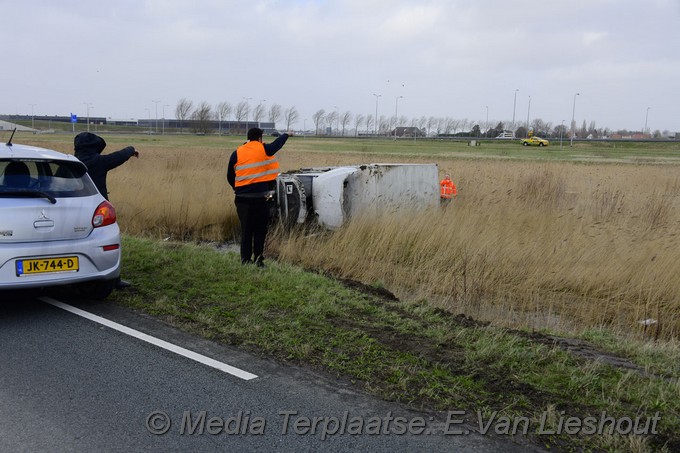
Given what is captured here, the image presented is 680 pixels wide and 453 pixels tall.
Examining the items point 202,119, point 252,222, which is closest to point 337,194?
point 252,222

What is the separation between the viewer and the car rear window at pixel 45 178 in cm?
604

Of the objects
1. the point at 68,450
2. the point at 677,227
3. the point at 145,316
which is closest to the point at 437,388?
the point at 68,450

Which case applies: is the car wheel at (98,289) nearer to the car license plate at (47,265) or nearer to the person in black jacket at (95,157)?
the car license plate at (47,265)

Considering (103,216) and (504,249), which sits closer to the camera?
(103,216)

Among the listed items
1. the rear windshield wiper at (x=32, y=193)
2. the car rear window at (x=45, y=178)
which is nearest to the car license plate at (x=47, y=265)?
the rear windshield wiper at (x=32, y=193)

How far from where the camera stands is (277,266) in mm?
8445

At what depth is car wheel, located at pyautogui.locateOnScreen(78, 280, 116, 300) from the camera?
6.62m

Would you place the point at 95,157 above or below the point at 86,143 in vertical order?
below

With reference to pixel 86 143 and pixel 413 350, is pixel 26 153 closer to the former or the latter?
pixel 86 143

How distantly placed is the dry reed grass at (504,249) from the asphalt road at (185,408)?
3095 mm

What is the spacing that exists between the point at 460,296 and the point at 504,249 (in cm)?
151

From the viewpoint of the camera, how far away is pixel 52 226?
5957mm

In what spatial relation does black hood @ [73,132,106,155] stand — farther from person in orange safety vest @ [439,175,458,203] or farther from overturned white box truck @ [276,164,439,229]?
person in orange safety vest @ [439,175,458,203]

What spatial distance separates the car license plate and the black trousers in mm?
2671
